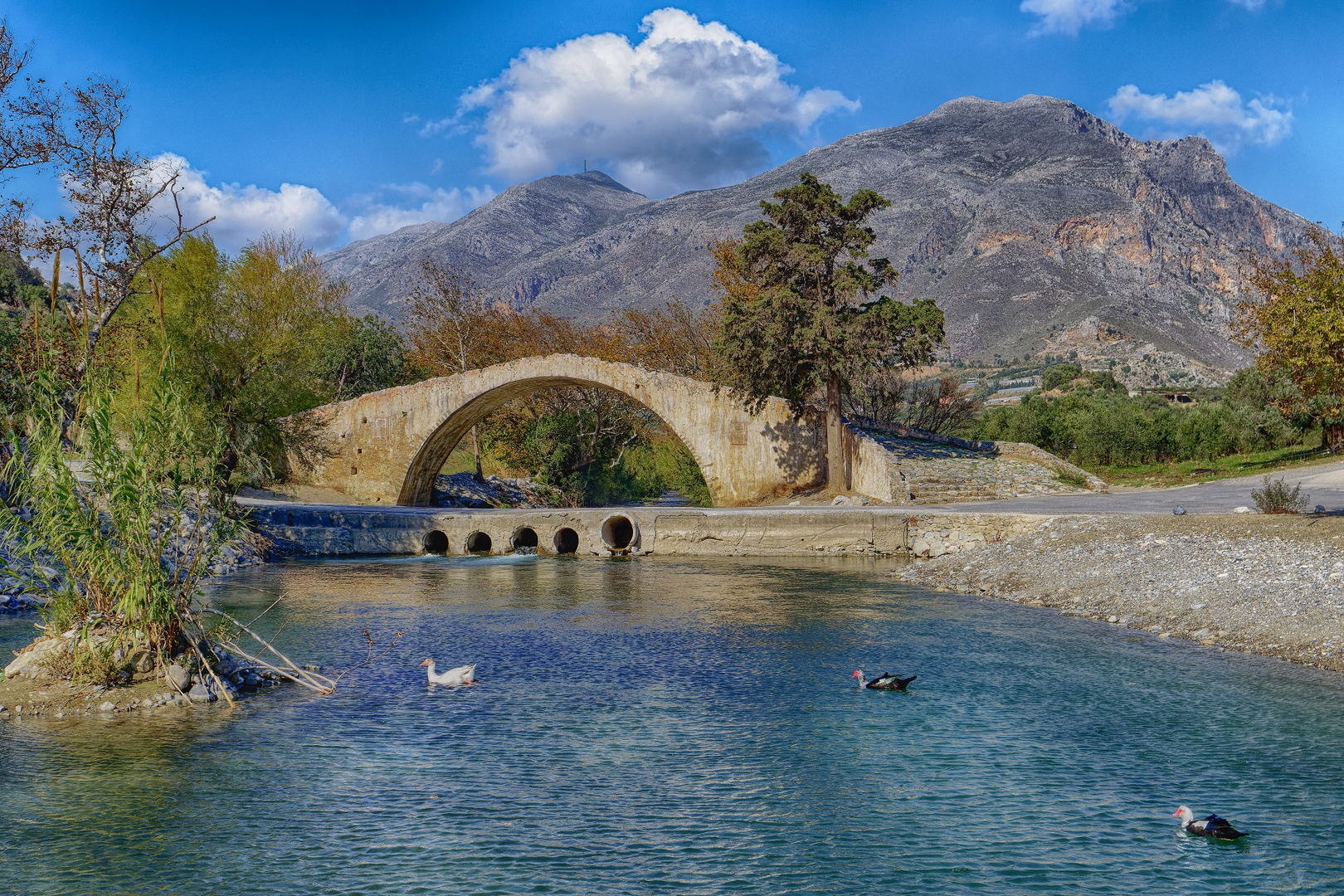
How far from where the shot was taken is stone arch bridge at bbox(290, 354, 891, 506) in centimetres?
2709

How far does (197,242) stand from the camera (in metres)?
26.8

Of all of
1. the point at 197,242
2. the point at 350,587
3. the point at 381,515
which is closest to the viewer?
the point at 350,587

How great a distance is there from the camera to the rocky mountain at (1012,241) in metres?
87.5

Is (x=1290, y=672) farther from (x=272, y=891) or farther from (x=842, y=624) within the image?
(x=272, y=891)

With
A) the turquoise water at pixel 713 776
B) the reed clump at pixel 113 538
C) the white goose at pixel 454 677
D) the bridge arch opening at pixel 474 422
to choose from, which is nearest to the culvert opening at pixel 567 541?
the bridge arch opening at pixel 474 422

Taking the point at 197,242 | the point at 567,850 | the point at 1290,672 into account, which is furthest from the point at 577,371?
the point at 567,850

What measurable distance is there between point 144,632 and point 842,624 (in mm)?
8144

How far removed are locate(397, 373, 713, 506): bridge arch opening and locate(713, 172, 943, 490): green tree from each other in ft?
8.64

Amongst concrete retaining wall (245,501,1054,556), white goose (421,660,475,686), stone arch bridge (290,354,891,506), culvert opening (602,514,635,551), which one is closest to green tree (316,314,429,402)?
stone arch bridge (290,354,891,506)

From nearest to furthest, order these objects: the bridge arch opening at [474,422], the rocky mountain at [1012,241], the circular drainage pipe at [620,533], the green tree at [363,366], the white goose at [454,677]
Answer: the white goose at [454,677], the circular drainage pipe at [620,533], the bridge arch opening at [474,422], the green tree at [363,366], the rocky mountain at [1012,241]

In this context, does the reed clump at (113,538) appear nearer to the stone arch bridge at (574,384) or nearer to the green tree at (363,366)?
the stone arch bridge at (574,384)

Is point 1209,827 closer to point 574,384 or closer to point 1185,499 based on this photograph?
point 1185,499

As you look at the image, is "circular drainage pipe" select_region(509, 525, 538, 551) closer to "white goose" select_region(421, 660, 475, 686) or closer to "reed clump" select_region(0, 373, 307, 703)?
"white goose" select_region(421, 660, 475, 686)

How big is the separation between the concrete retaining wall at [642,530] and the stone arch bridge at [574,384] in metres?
3.56
